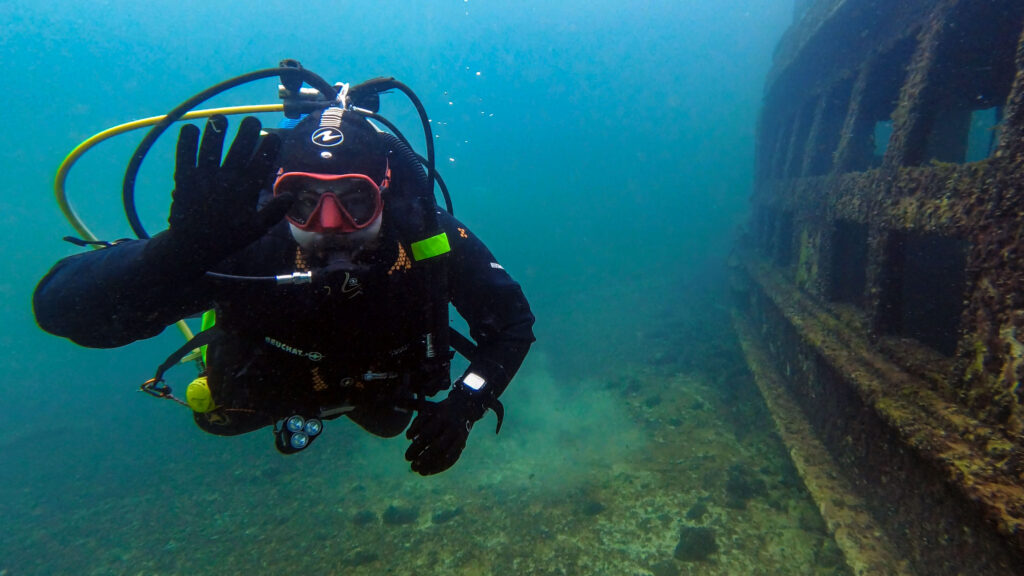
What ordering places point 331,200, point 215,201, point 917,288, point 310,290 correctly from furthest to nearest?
point 917,288 → point 310,290 → point 331,200 → point 215,201

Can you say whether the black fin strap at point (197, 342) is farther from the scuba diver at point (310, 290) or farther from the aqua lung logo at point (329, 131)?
the aqua lung logo at point (329, 131)

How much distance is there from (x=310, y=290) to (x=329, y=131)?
33.1 inches

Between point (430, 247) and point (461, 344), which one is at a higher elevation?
point (430, 247)

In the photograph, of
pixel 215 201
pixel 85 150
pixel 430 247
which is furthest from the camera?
pixel 85 150

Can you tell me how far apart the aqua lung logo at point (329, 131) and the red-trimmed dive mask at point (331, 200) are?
0.21m

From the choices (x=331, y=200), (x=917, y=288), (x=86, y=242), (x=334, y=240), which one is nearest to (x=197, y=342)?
(x=86, y=242)

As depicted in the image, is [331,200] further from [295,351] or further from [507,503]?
[507,503]

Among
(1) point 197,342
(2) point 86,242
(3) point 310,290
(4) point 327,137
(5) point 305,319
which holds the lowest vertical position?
(1) point 197,342

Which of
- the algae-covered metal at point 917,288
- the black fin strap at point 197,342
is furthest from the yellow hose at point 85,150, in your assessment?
the algae-covered metal at point 917,288

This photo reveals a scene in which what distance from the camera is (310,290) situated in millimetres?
2266

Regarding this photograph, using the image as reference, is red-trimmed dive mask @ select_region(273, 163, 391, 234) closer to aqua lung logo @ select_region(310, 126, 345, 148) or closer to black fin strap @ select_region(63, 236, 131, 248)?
aqua lung logo @ select_region(310, 126, 345, 148)

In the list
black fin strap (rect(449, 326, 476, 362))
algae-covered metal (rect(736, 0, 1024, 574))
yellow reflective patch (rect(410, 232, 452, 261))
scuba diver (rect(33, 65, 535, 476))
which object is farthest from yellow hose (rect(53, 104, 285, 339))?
algae-covered metal (rect(736, 0, 1024, 574))

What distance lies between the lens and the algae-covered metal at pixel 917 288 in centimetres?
223

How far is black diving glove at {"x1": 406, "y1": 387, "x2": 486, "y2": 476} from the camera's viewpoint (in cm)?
239
